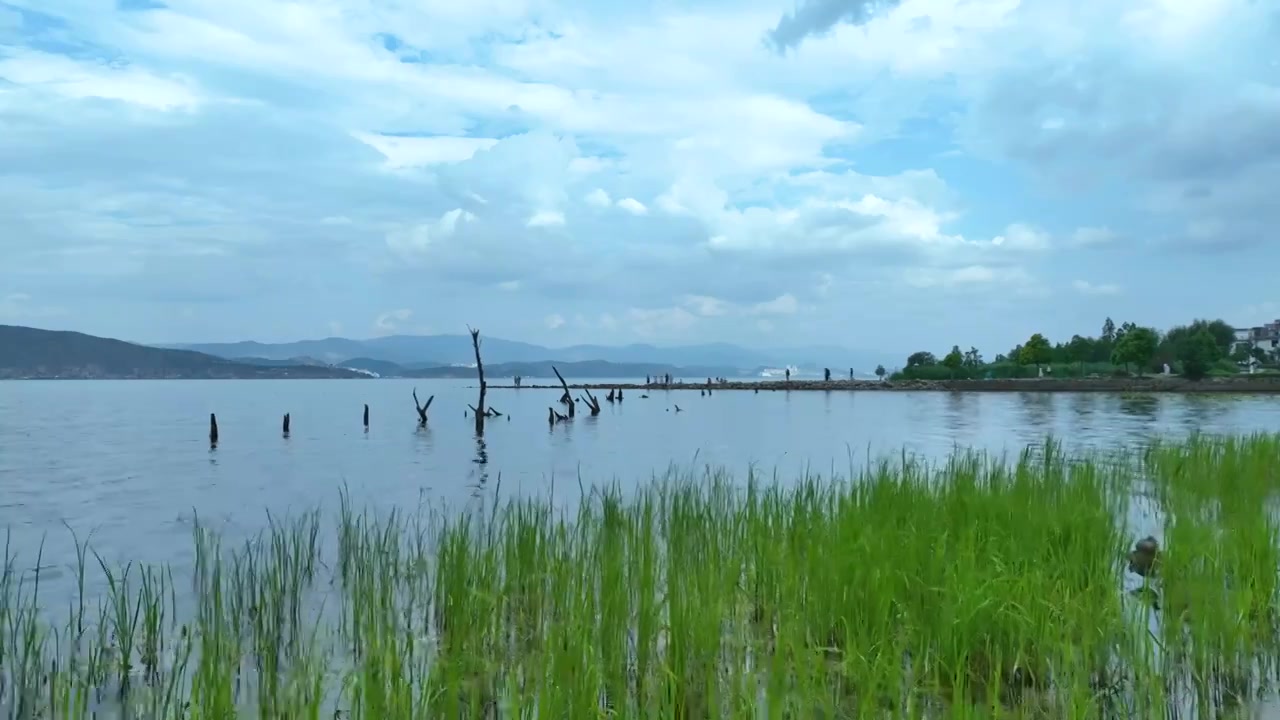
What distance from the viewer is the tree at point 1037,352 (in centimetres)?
10081

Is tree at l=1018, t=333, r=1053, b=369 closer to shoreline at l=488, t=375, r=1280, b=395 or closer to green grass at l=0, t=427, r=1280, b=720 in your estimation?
shoreline at l=488, t=375, r=1280, b=395

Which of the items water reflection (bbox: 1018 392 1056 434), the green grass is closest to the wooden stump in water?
the green grass

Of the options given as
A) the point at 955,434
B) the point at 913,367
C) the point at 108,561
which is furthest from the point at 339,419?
the point at 913,367

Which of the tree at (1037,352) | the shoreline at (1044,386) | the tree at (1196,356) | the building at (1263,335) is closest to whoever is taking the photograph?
the shoreline at (1044,386)

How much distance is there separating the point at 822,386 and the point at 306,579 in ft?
370

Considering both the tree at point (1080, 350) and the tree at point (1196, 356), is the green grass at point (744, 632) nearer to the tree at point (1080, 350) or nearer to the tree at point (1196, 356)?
the tree at point (1196, 356)

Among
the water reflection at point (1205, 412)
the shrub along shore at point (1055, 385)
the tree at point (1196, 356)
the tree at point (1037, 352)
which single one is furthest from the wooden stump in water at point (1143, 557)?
the tree at point (1037, 352)

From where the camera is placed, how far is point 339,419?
51.6 m

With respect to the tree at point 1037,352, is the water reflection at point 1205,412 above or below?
below

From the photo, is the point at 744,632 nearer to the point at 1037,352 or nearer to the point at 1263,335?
the point at 1037,352

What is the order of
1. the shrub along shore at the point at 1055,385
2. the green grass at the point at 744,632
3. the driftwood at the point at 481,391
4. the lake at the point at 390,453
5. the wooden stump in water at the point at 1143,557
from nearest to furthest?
the green grass at the point at 744,632
the wooden stump in water at the point at 1143,557
the lake at the point at 390,453
the driftwood at the point at 481,391
the shrub along shore at the point at 1055,385

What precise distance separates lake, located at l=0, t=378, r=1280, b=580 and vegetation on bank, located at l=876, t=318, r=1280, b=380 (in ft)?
108

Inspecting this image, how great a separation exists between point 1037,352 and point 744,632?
107448mm

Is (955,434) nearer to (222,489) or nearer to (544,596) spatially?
(222,489)
